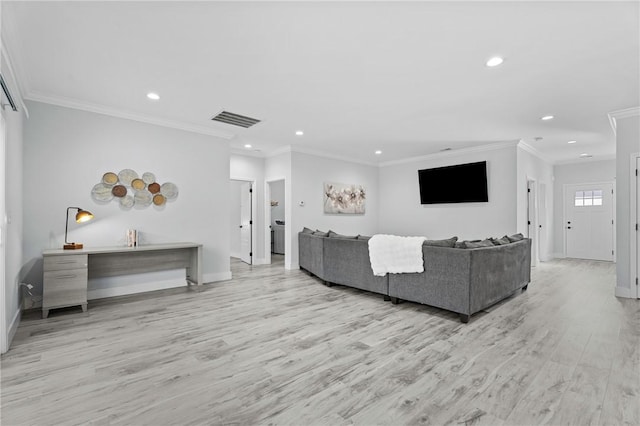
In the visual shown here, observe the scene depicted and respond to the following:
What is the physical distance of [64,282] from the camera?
344 cm

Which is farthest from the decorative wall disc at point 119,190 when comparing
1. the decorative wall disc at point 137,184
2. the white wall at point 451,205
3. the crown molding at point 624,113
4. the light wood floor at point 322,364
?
the crown molding at point 624,113

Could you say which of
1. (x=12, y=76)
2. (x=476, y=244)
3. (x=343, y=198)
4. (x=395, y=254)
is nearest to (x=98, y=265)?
(x=12, y=76)

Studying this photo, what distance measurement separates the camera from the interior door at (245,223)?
7.12 meters

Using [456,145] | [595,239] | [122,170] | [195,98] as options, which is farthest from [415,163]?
[122,170]

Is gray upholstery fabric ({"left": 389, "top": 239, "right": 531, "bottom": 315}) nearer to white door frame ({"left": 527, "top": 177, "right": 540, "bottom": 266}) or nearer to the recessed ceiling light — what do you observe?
the recessed ceiling light

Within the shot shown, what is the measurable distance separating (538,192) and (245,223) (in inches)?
278

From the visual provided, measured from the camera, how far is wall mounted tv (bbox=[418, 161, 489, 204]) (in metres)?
6.36

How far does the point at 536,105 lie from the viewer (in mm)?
4031

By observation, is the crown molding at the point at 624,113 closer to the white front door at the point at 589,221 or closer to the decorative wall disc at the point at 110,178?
the white front door at the point at 589,221

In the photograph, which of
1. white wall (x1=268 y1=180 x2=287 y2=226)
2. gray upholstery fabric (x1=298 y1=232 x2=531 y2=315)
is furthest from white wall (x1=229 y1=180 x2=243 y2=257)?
gray upholstery fabric (x1=298 y1=232 x2=531 y2=315)

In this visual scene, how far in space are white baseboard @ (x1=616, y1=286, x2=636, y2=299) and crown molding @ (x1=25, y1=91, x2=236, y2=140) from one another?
21.0ft

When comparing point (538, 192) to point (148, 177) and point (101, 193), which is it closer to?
point (148, 177)

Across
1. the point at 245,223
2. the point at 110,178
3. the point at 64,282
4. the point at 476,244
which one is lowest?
the point at 64,282

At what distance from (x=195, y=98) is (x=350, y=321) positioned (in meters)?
3.29
